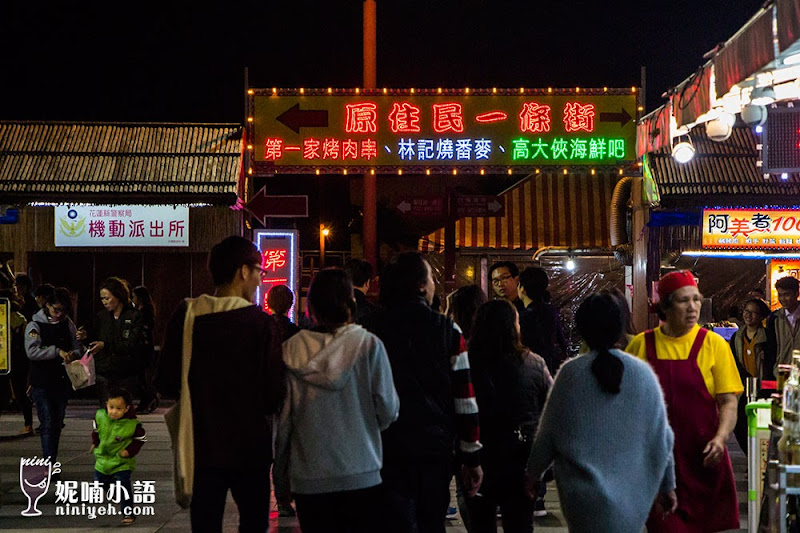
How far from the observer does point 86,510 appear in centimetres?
836

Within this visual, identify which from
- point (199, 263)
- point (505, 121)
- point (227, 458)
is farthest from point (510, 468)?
point (199, 263)

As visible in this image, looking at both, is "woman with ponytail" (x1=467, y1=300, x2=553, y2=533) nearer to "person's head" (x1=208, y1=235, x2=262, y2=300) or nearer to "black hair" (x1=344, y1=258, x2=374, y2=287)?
"person's head" (x1=208, y1=235, x2=262, y2=300)

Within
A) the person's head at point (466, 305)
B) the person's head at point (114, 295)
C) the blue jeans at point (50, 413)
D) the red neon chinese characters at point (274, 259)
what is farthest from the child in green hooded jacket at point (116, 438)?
the red neon chinese characters at point (274, 259)

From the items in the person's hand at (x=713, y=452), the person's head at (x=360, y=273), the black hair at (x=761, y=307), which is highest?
the person's head at (x=360, y=273)

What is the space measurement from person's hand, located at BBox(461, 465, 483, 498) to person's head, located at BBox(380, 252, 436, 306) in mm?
981

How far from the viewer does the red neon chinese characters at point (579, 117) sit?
14.6 m

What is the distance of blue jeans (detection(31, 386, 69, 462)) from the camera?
376 inches

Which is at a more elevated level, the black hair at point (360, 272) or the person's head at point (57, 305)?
the black hair at point (360, 272)

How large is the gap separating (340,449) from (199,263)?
12554mm

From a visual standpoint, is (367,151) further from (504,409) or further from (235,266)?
(235,266)

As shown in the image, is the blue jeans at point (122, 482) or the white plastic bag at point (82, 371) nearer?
the blue jeans at point (122, 482)

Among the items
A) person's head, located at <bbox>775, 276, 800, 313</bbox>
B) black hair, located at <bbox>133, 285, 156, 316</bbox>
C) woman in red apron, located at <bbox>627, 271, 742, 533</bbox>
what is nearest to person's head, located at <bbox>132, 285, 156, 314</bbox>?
black hair, located at <bbox>133, 285, 156, 316</bbox>

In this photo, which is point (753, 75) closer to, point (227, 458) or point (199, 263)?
point (227, 458)

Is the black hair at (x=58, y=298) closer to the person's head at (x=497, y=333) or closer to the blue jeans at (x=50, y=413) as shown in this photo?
the blue jeans at (x=50, y=413)
